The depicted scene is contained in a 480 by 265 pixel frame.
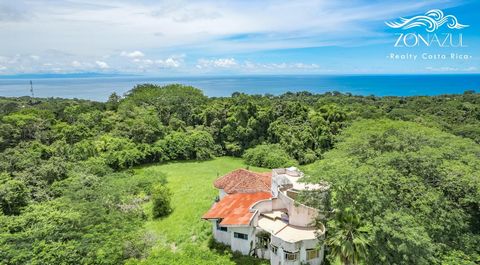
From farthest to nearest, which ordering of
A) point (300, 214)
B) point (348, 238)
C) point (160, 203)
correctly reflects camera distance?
point (160, 203) < point (300, 214) < point (348, 238)

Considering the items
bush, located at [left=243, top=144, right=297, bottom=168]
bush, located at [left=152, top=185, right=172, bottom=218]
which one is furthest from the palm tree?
bush, located at [left=243, top=144, right=297, bottom=168]

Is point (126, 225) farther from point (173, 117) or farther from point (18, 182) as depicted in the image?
point (173, 117)

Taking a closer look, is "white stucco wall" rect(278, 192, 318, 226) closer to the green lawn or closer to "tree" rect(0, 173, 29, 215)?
the green lawn

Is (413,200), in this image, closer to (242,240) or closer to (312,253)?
(312,253)

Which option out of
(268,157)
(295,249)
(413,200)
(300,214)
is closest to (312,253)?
(295,249)

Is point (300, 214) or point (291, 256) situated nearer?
point (291, 256)

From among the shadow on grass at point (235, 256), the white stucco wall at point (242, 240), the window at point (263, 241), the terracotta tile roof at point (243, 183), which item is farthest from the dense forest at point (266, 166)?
the terracotta tile roof at point (243, 183)
